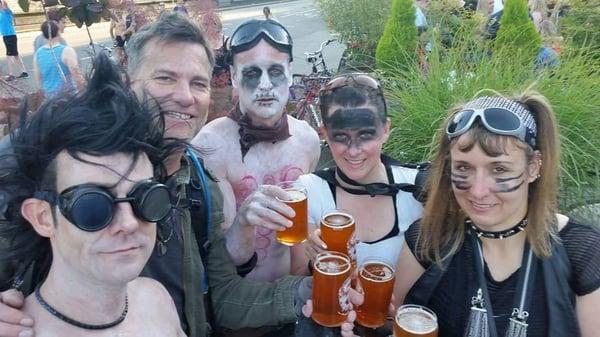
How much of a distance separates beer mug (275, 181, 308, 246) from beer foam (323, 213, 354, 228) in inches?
4.9

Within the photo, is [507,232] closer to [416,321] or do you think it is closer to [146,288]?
[416,321]

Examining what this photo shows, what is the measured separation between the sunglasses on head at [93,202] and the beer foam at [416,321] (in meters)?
1.20

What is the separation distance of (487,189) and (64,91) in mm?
1831

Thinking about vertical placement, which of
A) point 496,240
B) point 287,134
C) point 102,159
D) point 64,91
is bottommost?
point 496,240

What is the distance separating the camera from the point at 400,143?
4.68m

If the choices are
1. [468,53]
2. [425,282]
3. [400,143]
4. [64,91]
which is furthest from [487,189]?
[468,53]

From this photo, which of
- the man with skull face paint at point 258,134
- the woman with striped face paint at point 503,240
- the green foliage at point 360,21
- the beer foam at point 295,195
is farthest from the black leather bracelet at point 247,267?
the green foliage at point 360,21

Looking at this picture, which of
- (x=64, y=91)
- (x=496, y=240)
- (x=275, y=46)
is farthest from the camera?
(x=275, y=46)

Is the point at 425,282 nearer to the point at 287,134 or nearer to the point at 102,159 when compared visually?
the point at 287,134

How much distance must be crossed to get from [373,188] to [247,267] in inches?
33.4

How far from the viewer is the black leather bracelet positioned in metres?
2.82

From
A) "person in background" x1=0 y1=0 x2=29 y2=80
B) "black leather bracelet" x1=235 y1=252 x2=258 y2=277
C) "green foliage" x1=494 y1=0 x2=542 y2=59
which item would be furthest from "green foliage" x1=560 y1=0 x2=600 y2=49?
"person in background" x1=0 y1=0 x2=29 y2=80

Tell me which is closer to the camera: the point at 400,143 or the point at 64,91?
the point at 64,91

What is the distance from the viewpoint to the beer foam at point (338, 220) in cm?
245
